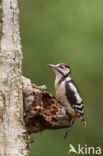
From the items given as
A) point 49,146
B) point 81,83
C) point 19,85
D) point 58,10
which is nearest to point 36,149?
point 49,146

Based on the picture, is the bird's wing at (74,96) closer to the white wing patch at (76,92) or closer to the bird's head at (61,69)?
the white wing patch at (76,92)

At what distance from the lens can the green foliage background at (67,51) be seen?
10883mm

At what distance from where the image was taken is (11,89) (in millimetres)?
4879

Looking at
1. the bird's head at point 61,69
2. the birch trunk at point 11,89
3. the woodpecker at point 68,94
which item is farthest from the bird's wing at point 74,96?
the birch trunk at point 11,89

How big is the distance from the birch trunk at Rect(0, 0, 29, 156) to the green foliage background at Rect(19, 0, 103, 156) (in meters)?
5.78

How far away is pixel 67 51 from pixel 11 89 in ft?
21.1

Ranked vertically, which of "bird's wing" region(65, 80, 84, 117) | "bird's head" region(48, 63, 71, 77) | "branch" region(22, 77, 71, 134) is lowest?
"branch" region(22, 77, 71, 134)

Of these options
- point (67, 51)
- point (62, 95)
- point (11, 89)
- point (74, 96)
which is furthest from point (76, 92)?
point (67, 51)

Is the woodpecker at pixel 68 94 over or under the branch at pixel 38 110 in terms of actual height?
over

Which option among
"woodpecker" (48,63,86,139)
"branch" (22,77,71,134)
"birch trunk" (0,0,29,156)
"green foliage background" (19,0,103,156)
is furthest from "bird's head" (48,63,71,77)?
"green foliage background" (19,0,103,156)

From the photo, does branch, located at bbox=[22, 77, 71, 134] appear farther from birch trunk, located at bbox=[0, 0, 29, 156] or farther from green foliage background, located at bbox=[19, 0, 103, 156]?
Answer: green foliage background, located at bbox=[19, 0, 103, 156]

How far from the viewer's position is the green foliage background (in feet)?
35.7

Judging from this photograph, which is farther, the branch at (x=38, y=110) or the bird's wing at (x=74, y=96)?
the bird's wing at (x=74, y=96)

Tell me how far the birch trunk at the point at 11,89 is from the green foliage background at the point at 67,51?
19.0ft
